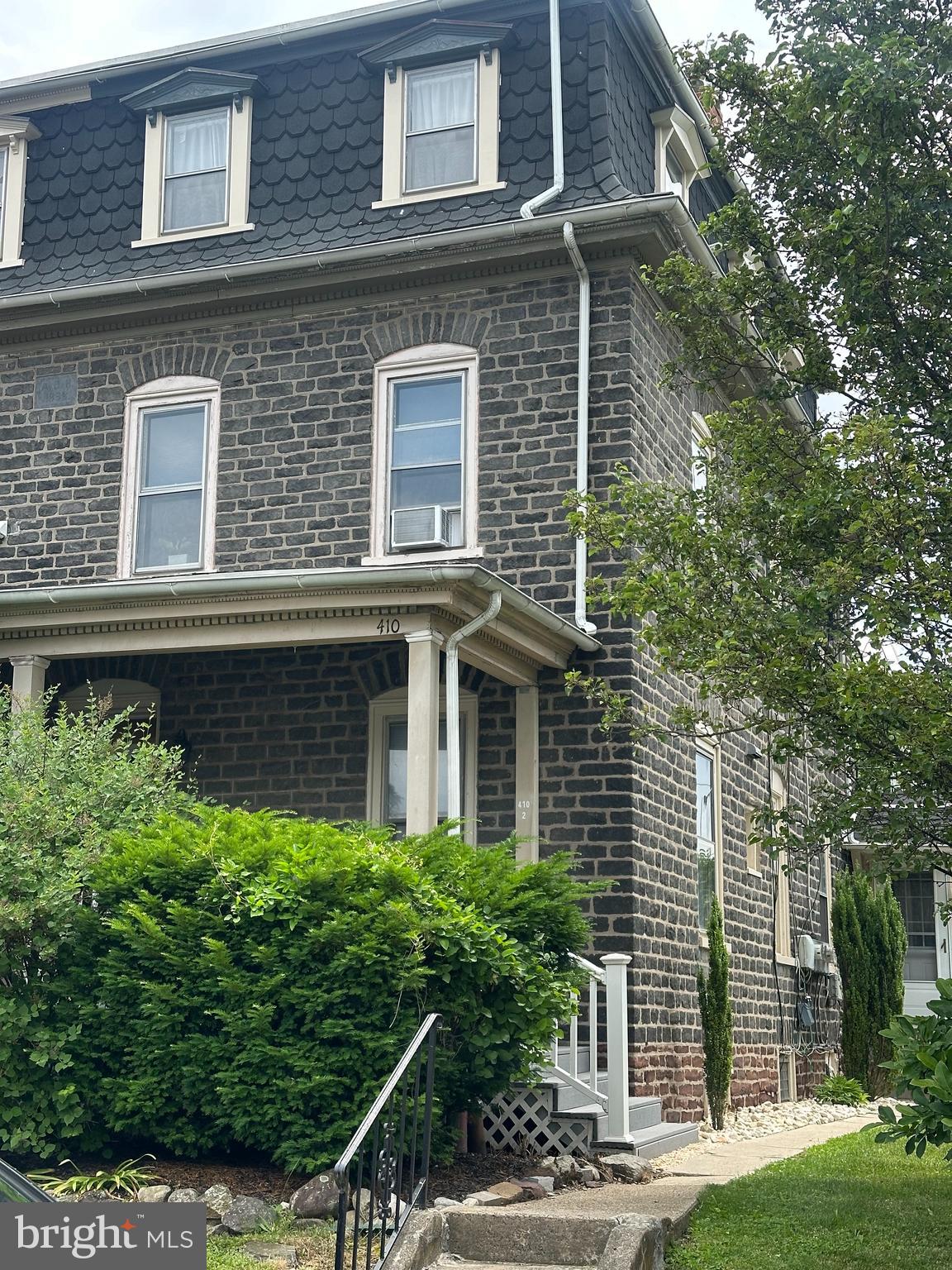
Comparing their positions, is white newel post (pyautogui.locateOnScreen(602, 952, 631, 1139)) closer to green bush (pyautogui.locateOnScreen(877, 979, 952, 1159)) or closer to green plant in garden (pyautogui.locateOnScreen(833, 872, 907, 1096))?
green bush (pyautogui.locateOnScreen(877, 979, 952, 1159))

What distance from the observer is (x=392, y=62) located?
46.4ft

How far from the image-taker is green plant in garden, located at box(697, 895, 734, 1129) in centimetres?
1357

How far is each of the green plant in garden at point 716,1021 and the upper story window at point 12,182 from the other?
9.18 m

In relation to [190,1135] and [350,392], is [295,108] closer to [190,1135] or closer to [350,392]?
[350,392]

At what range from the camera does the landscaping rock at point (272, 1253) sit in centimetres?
677

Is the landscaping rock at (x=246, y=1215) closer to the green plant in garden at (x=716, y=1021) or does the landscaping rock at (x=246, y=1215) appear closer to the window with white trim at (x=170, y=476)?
Result: the green plant in garden at (x=716, y=1021)

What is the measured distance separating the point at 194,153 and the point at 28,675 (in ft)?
19.2

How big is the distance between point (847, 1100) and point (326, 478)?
9259 mm

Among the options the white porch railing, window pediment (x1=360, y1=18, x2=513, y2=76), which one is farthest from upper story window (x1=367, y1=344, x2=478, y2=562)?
the white porch railing

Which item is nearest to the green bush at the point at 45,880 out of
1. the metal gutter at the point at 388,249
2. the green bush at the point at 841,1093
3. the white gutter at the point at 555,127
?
the metal gutter at the point at 388,249

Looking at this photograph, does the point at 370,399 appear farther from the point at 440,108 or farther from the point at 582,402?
the point at 440,108

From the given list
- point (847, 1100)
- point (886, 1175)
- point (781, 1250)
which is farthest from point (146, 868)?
point (847, 1100)

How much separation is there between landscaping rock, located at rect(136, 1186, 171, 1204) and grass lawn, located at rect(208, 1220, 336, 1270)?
504mm

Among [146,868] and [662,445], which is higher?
[662,445]
